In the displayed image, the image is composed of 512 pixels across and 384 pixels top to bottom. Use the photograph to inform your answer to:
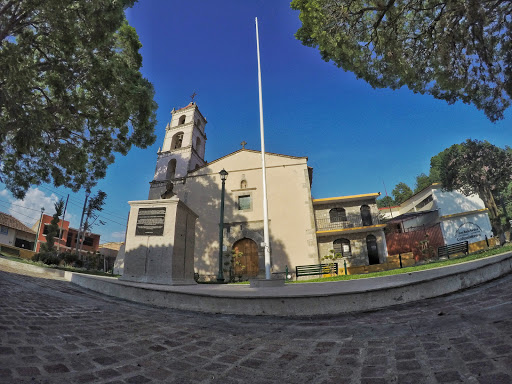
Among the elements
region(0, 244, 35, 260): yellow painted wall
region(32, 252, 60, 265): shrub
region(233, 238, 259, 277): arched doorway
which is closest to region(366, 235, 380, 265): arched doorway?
region(233, 238, 259, 277): arched doorway

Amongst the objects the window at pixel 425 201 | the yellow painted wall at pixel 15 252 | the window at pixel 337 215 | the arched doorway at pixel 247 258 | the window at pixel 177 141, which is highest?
the window at pixel 177 141

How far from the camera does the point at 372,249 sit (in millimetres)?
19734

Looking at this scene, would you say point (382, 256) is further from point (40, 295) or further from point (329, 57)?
point (40, 295)

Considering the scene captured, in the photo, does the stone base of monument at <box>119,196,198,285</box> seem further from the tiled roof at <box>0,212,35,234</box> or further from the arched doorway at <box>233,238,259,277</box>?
the tiled roof at <box>0,212,35,234</box>

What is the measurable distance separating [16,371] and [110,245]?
160ft

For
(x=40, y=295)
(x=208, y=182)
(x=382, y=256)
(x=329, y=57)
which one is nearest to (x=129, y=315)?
(x=40, y=295)

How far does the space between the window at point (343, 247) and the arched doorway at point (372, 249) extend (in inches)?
58.2

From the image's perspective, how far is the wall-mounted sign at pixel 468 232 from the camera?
878 inches

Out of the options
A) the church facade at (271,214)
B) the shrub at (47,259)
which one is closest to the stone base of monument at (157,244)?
the shrub at (47,259)

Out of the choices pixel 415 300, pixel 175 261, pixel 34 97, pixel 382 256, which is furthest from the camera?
pixel 382 256

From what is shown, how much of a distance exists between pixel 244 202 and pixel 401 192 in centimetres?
3771

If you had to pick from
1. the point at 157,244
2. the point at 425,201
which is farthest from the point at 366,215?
the point at 157,244

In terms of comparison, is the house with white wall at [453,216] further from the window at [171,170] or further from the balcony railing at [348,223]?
the window at [171,170]

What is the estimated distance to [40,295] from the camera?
4586 mm
